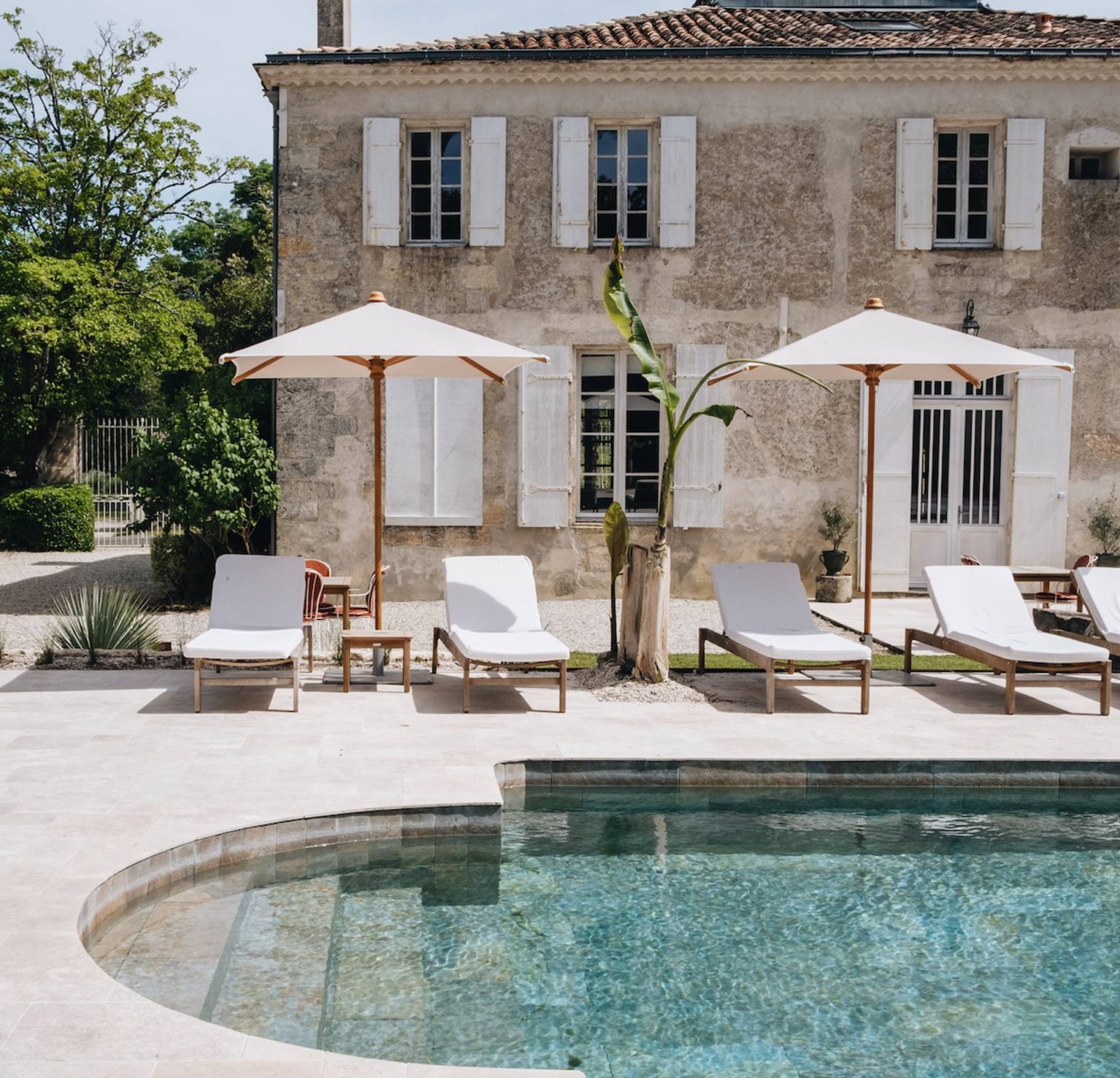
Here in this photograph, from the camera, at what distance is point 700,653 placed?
9.45m

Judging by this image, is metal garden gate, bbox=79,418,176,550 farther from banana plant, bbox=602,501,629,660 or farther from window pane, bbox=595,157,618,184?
banana plant, bbox=602,501,629,660

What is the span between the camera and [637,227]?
46.3 ft

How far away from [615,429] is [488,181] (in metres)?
3.10

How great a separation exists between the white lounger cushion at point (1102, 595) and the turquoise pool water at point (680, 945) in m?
3.04

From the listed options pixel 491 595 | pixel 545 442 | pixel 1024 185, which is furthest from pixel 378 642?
pixel 1024 185

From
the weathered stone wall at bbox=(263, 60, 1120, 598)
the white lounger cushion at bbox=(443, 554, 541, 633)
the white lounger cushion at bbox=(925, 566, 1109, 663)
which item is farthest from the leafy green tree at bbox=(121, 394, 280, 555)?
the white lounger cushion at bbox=(925, 566, 1109, 663)

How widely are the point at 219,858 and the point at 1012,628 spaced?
620cm

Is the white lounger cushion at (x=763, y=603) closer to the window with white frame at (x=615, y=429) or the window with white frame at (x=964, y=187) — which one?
the window with white frame at (x=615, y=429)

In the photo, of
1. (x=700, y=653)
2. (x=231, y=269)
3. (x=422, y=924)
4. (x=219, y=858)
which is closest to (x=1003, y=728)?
(x=700, y=653)

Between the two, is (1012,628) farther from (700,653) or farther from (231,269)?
(231,269)

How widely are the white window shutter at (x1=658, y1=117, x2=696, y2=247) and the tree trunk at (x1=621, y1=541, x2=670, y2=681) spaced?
616cm

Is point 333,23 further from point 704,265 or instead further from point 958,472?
point 958,472

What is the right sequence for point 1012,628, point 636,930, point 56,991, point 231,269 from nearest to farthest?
point 56,991 → point 636,930 → point 1012,628 → point 231,269

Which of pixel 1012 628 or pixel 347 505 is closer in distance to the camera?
pixel 1012 628
